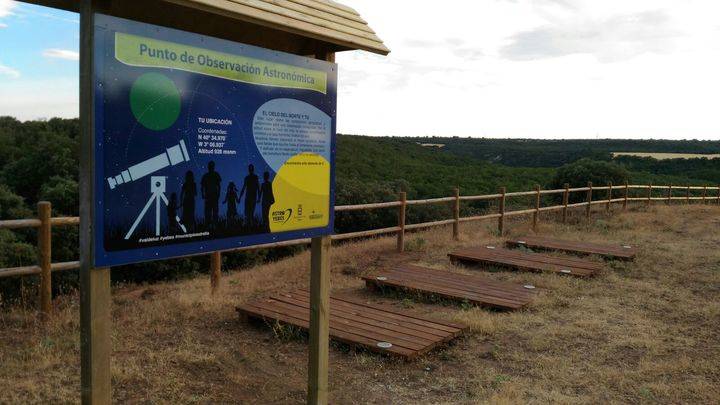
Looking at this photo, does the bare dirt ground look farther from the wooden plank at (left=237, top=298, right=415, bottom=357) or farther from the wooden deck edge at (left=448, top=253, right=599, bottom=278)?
the wooden deck edge at (left=448, top=253, right=599, bottom=278)

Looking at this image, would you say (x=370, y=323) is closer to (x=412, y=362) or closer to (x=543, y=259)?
(x=412, y=362)

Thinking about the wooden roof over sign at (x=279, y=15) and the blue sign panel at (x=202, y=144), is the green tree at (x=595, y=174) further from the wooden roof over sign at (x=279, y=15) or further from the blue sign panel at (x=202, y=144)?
the blue sign panel at (x=202, y=144)

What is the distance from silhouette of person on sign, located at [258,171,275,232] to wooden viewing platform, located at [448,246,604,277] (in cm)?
634

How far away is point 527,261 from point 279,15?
7.10m

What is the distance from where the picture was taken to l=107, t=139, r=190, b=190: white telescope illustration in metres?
2.66

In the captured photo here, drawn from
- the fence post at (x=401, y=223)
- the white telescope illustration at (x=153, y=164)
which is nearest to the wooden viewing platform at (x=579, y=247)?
the fence post at (x=401, y=223)

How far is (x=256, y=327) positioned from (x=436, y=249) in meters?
5.66

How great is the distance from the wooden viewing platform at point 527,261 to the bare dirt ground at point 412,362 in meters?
0.39

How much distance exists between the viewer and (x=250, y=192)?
3.32 m

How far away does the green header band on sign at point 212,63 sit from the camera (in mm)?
2676

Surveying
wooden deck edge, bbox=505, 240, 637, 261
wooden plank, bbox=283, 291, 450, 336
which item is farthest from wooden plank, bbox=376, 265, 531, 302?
wooden deck edge, bbox=505, 240, 637, 261

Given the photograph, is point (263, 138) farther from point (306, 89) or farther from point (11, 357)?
point (11, 357)

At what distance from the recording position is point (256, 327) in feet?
19.3

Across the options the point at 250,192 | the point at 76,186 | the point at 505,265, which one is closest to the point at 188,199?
the point at 250,192
